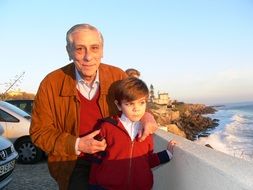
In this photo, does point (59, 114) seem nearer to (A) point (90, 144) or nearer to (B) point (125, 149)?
(A) point (90, 144)

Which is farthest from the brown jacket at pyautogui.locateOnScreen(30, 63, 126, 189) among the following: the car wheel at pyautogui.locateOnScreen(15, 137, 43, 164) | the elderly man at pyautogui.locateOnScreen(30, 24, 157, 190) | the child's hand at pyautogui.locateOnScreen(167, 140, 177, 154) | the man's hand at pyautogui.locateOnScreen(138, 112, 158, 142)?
the car wheel at pyautogui.locateOnScreen(15, 137, 43, 164)

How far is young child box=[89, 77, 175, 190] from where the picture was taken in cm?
323

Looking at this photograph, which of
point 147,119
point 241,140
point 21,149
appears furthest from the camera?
point 241,140

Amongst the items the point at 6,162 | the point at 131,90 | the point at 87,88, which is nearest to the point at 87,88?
the point at 87,88

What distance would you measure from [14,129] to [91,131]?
891 cm

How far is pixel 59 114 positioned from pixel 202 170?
1147 mm

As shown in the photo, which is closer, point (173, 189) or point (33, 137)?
point (33, 137)

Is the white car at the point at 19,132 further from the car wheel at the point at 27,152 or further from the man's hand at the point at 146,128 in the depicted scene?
the man's hand at the point at 146,128

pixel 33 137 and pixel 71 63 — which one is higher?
pixel 71 63

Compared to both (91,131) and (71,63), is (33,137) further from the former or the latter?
(71,63)

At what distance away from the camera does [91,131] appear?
11.1 ft

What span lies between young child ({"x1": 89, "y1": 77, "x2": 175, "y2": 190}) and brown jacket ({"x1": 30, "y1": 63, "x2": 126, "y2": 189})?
0.20 m

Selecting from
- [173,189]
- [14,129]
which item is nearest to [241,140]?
[14,129]

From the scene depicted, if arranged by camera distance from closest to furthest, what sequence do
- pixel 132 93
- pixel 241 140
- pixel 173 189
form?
pixel 132 93
pixel 173 189
pixel 241 140
